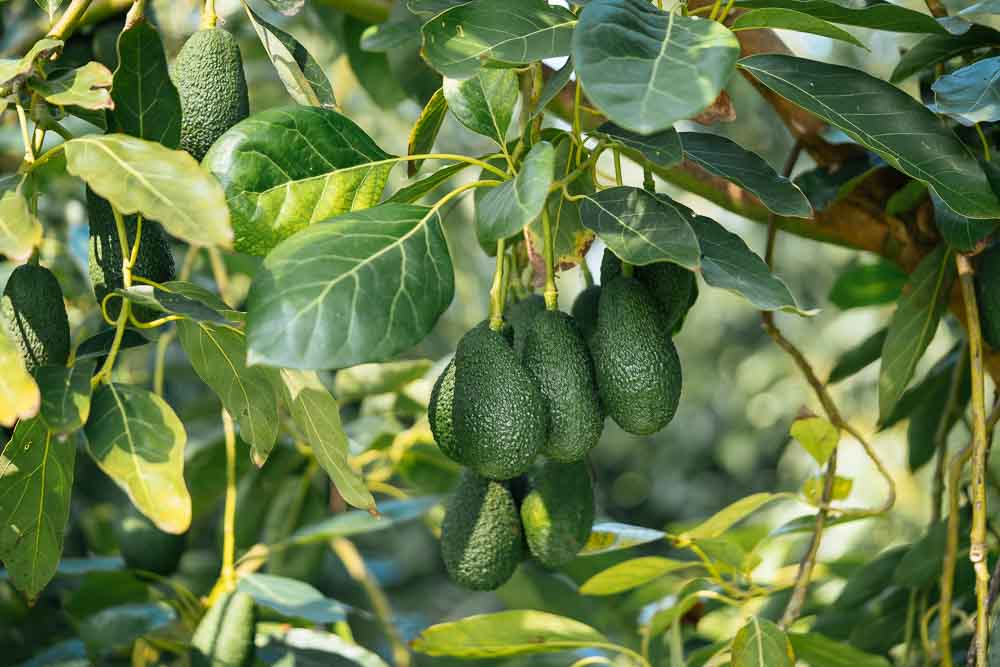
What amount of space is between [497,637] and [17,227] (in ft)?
2.08

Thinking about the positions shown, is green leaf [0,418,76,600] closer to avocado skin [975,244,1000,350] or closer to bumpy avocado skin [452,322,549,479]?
bumpy avocado skin [452,322,549,479]

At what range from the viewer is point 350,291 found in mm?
704

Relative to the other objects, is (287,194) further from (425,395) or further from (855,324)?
(855,324)

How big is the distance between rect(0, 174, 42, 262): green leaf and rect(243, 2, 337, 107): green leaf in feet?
0.87

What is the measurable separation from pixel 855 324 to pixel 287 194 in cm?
342

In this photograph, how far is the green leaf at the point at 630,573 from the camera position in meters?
1.21

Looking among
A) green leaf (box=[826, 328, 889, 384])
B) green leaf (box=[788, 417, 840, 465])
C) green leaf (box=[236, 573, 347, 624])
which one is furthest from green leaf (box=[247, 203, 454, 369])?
green leaf (box=[826, 328, 889, 384])

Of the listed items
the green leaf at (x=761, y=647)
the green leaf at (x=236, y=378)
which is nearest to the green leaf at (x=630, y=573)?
the green leaf at (x=761, y=647)

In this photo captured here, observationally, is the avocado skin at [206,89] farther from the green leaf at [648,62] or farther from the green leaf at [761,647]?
the green leaf at [761,647]

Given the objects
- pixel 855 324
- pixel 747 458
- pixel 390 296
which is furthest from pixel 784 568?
pixel 747 458

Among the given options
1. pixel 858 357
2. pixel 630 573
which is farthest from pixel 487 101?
pixel 858 357

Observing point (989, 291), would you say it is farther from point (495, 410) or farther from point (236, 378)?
point (236, 378)

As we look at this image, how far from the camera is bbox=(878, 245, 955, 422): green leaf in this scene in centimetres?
110

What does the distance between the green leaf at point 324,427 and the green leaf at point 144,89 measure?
0.20 metres
